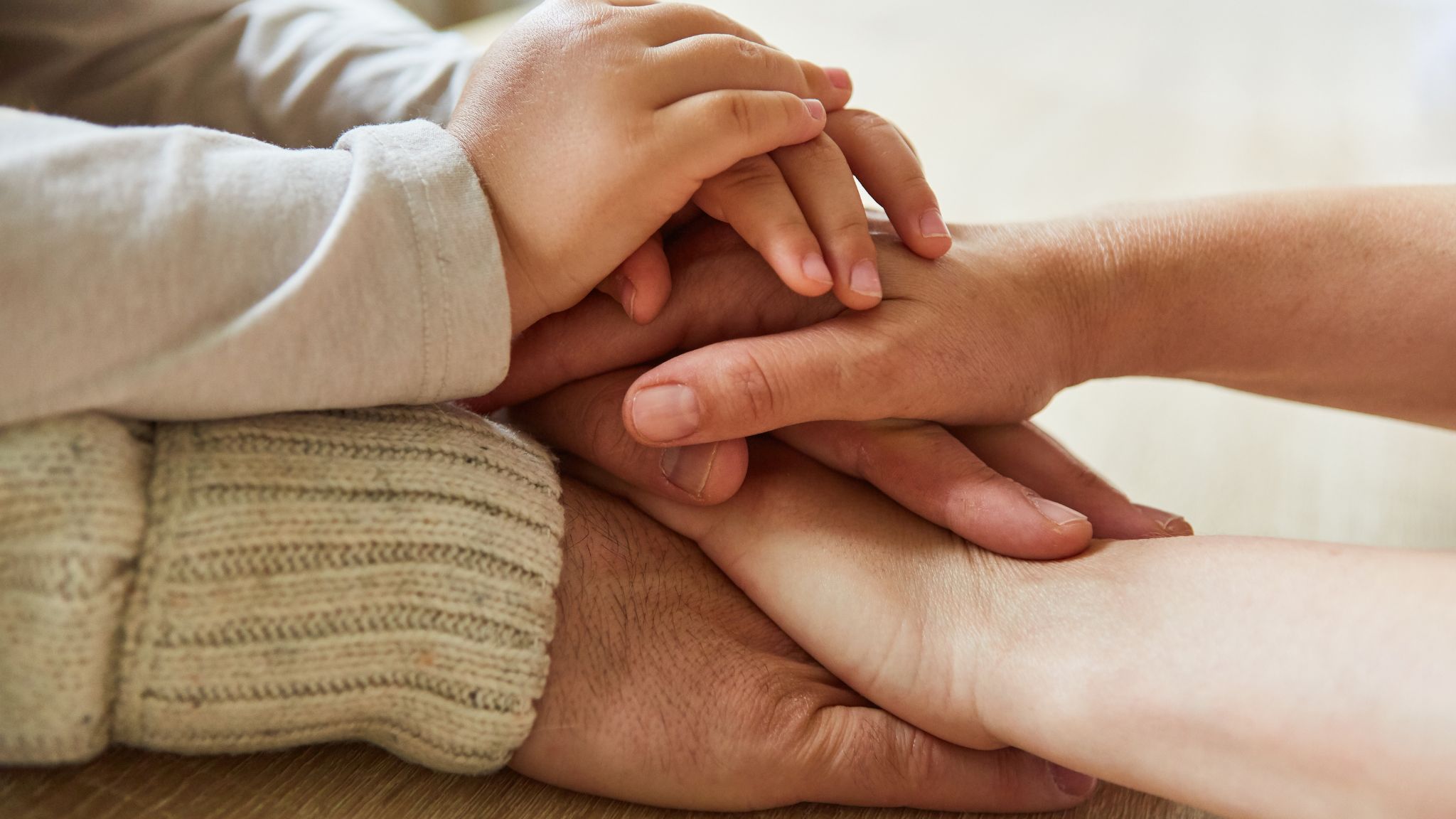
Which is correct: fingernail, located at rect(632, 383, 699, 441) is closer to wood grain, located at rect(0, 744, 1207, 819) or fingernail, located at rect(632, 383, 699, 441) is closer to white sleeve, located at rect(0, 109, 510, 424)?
white sleeve, located at rect(0, 109, 510, 424)

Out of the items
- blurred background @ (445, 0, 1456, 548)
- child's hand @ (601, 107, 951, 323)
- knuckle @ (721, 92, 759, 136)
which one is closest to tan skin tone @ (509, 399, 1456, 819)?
child's hand @ (601, 107, 951, 323)

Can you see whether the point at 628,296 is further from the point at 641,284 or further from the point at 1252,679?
the point at 1252,679

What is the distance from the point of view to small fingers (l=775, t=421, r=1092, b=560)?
0.65 m

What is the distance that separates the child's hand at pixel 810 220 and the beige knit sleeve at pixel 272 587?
17 cm

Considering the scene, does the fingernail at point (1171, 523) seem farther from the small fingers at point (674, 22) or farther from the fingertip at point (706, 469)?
the small fingers at point (674, 22)

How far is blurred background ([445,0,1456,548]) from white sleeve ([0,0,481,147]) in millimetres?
686

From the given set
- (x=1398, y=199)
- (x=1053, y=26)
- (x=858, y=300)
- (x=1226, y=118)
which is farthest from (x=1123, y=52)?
(x=858, y=300)

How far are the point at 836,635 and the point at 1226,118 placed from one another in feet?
4.84

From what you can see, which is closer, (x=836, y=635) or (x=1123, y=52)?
(x=836, y=635)

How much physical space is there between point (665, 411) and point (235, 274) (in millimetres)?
232

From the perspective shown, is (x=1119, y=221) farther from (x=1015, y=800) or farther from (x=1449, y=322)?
(x=1015, y=800)

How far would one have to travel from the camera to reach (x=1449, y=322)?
2.36 feet

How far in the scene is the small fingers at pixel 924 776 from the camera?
0.59 metres

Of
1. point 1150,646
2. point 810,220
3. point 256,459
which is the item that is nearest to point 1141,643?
point 1150,646
